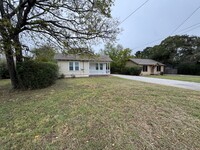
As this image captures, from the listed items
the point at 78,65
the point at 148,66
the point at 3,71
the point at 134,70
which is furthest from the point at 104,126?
the point at 148,66

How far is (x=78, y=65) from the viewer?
20.1 meters

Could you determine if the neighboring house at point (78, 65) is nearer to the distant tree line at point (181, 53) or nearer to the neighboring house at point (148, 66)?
the neighboring house at point (148, 66)

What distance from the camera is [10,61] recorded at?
9375 millimetres

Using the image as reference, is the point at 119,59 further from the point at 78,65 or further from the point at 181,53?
the point at 181,53

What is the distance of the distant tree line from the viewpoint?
32.0 meters

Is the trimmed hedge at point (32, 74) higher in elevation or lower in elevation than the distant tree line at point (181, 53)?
lower

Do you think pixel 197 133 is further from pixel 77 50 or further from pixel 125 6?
pixel 125 6

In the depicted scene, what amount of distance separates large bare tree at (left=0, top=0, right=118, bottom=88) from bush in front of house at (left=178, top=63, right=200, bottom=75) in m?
29.5

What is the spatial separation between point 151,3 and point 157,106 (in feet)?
29.7

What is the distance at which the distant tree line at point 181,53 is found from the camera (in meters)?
32.0

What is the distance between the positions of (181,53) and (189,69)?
6.01 meters

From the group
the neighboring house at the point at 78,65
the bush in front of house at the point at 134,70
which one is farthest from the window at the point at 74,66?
the bush in front of house at the point at 134,70

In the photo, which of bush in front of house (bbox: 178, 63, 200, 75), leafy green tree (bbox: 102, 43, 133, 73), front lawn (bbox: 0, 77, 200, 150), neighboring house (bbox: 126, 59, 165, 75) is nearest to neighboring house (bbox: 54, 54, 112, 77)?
neighboring house (bbox: 126, 59, 165, 75)

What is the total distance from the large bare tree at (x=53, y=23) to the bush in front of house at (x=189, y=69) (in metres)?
29.5
